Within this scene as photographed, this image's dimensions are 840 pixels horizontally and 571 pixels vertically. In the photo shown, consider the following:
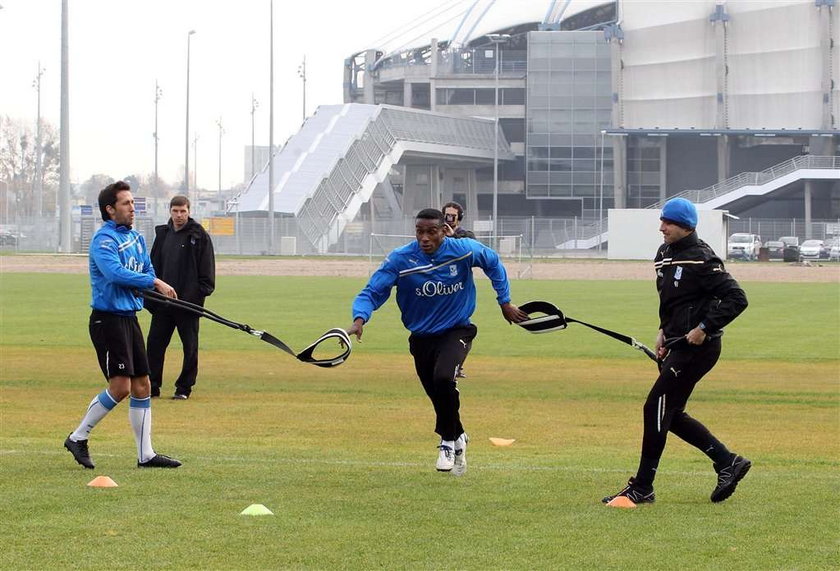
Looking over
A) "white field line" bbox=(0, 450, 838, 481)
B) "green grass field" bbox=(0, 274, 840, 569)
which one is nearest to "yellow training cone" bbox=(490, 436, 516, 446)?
"green grass field" bbox=(0, 274, 840, 569)

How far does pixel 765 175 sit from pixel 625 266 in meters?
37.5

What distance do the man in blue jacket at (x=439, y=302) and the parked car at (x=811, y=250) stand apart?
65.2 metres

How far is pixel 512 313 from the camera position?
970cm

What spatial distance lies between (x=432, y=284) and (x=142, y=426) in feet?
7.67

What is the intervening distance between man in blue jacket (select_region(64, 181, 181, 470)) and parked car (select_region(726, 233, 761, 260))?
6555 cm

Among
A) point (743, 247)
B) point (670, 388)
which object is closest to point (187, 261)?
point (670, 388)

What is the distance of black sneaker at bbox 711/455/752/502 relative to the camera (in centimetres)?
853

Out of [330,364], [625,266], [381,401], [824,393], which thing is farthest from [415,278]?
[625,266]

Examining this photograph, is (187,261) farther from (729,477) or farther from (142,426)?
(729,477)

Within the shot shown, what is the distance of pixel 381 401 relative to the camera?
47.8ft

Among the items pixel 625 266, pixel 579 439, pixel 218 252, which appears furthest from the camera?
pixel 218 252

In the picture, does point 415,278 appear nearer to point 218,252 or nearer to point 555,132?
point 218,252

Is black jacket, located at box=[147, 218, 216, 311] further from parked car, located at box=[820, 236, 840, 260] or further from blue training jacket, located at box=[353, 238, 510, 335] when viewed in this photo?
parked car, located at box=[820, 236, 840, 260]

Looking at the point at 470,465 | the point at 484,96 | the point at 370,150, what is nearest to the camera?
the point at 470,465
